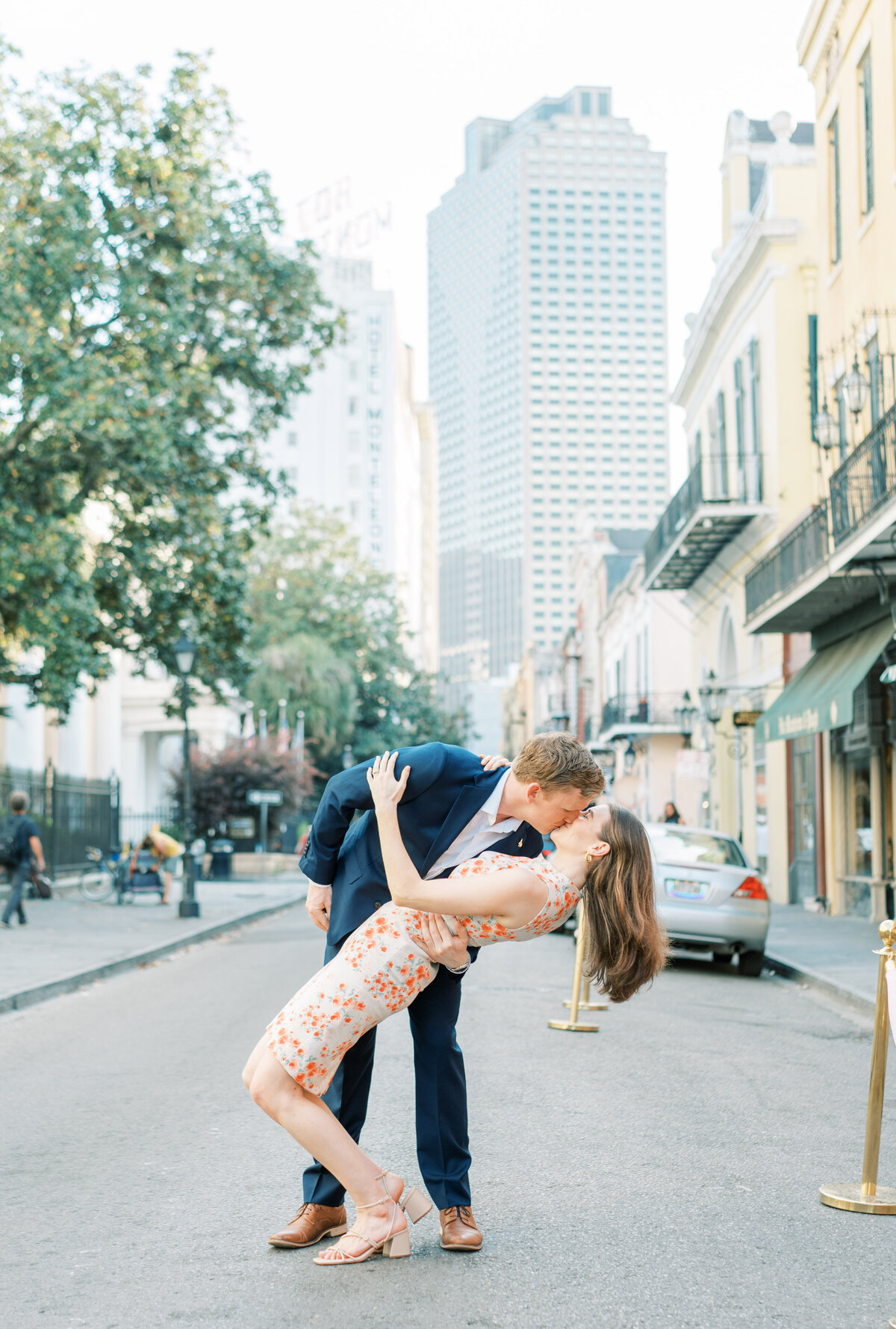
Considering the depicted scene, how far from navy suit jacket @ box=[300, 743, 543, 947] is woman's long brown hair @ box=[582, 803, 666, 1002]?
0.72 feet

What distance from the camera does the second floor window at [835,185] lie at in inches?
818

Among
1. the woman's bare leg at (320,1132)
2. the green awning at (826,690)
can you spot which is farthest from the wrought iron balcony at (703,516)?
the woman's bare leg at (320,1132)

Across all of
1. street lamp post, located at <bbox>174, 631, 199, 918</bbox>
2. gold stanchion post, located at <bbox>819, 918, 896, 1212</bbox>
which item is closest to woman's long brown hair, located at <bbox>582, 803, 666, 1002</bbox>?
gold stanchion post, located at <bbox>819, 918, 896, 1212</bbox>

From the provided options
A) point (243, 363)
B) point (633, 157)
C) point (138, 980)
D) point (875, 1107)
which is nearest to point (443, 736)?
point (243, 363)

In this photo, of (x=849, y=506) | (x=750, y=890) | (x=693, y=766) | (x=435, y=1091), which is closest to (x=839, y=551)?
(x=849, y=506)

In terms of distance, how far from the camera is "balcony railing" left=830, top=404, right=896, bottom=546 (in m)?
14.8

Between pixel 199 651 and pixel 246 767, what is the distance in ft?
57.9

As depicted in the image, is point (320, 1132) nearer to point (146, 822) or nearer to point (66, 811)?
point (66, 811)

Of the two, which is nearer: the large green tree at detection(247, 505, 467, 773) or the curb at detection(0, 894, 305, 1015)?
the curb at detection(0, 894, 305, 1015)

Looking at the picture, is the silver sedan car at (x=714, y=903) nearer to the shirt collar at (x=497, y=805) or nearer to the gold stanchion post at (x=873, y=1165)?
the gold stanchion post at (x=873, y=1165)

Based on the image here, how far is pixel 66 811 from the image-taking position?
29.2 m

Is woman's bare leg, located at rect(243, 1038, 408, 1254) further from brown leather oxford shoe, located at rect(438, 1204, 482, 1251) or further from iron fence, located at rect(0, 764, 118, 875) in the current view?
iron fence, located at rect(0, 764, 118, 875)

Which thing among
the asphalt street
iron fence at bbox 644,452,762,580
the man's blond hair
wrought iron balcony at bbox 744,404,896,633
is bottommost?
the asphalt street

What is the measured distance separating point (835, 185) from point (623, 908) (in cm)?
1948
